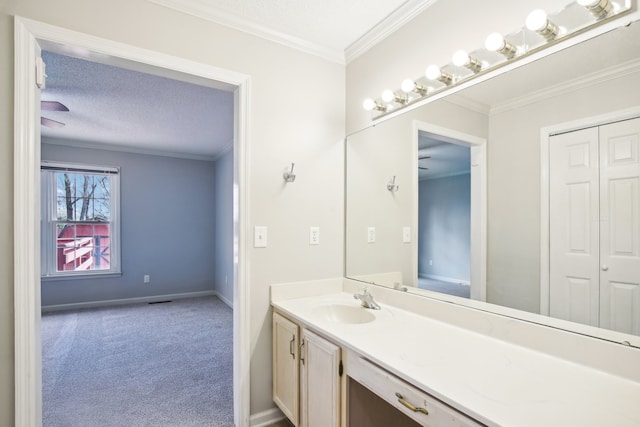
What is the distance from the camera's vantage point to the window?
440 cm

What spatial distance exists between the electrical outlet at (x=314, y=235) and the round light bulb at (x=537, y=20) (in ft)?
4.81

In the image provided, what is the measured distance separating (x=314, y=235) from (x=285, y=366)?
799 millimetres

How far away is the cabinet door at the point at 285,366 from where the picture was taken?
1675 mm

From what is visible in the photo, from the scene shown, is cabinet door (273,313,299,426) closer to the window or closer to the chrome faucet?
the chrome faucet

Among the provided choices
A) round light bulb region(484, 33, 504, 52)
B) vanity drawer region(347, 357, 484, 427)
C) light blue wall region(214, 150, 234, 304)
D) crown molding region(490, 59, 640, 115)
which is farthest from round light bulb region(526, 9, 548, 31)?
light blue wall region(214, 150, 234, 304)

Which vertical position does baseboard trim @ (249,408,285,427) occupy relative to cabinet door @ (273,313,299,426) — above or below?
below

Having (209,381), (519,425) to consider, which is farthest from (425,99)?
(209,381)

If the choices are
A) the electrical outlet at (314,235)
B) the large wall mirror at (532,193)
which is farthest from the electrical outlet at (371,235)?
the electrical outlet at (314,235)

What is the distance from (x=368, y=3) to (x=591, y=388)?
190 centimetres

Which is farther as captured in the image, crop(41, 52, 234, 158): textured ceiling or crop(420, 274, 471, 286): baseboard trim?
crop(41, 52, 234, 158): textured ceiling

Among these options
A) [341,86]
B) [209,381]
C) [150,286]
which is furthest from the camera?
[150,286]

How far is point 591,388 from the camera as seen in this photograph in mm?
941

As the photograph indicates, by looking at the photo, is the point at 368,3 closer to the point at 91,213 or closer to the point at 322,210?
the point at 322,210

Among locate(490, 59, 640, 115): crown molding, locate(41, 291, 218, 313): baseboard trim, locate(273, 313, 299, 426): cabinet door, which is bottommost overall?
locate(41, 291, 218, 313): baseboard trim
